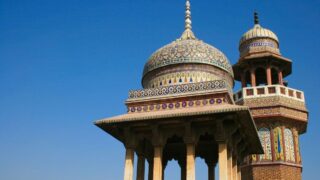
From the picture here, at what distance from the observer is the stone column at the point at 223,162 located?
497 inches

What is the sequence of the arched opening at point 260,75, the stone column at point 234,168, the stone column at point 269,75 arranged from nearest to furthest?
1. the stone column at point 234,168
2. the stone column at point 269,75
3. the arched opening at point 260,75

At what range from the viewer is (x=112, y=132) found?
15125 millimetres

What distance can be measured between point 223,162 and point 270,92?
10522 mm

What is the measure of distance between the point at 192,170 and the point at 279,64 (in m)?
13.5

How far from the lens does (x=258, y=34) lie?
24828mm

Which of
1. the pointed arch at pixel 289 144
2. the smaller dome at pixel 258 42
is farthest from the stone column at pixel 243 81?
the pointed arch at pixel 289 144

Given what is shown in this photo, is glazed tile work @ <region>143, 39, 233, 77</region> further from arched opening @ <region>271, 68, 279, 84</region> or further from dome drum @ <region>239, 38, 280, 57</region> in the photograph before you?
arched opening @ <region>271, 68, 279, 84</region>

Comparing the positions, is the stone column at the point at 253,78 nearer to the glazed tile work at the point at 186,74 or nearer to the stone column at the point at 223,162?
the glazed tile work at the point at 186,74

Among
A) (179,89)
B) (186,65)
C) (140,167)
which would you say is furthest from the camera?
(186,65)

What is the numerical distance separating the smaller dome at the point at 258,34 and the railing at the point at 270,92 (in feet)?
12.9

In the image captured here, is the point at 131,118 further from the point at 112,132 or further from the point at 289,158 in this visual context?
the point at 289,158

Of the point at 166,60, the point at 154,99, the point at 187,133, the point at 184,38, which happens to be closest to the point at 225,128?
the point at 187,133

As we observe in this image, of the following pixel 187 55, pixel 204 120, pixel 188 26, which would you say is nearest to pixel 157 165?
pixel 204 120

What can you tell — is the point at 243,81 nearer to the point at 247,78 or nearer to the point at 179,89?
the point at 247,78
